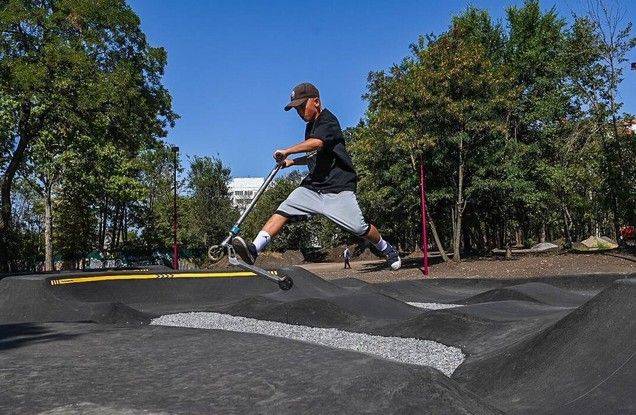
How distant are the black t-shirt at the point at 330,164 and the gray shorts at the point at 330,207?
6 centimetres

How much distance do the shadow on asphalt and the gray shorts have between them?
98.5 inches

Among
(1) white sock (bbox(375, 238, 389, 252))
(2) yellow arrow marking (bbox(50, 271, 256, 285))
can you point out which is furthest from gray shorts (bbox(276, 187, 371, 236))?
(2) yellow arrow marking (bbox(50, 271, 256, 285))

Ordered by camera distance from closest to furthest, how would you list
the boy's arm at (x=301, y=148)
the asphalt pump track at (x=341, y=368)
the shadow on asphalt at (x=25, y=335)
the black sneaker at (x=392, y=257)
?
the asphalt pump track at (x=341, y=368) < the boy's arm at (x=301, y=148) < the shadow on asphalt at (x=25, y=335) < the black sneaker at (x=392, y=257)

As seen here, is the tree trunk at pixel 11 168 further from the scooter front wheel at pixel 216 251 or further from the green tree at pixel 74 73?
the scooter front wheel at pixel 216 251

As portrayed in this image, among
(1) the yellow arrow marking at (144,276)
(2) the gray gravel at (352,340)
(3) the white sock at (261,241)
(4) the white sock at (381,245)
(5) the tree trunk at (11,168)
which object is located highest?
(5) the tree trunk at (11,168)

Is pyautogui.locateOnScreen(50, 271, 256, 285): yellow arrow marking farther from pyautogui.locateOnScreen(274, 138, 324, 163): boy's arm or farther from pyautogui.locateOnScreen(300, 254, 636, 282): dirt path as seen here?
pyautogui.locateOnScreen(300, 254, 636, 282): dirt path

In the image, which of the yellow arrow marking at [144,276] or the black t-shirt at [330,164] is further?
the yellow arrow marking at [144,276]

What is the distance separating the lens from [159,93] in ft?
76.7

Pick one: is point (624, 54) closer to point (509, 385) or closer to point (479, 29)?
point (479, 29)

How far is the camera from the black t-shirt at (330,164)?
17.5 feet

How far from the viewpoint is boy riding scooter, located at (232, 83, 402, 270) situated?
5.38 metres

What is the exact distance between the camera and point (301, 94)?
5391 millimetres

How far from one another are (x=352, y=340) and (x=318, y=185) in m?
2.73

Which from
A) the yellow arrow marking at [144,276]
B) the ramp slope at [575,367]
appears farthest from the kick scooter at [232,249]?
the yellow arrow marking at [144,276]
